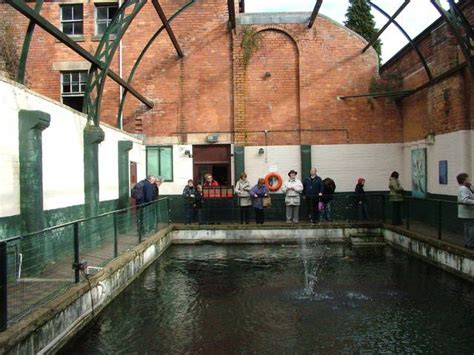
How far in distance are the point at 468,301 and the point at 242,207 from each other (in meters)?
8.41

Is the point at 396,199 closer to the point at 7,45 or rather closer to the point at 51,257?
the point at 51,257

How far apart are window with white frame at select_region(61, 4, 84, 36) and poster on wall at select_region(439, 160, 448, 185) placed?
42.3ft

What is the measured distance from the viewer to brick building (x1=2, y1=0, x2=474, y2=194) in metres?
17.5

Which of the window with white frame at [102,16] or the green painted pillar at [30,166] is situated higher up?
the window with white frame at [102,16]

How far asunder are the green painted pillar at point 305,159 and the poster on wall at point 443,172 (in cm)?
481

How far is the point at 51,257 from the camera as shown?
6.35m

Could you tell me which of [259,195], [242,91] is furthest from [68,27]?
[259,195]

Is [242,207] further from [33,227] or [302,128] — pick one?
[33,227]

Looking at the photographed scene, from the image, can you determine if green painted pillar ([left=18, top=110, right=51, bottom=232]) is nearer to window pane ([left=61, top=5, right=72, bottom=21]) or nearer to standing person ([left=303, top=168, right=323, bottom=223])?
standing person ([left=303, top=168, right=323, bottom=223])

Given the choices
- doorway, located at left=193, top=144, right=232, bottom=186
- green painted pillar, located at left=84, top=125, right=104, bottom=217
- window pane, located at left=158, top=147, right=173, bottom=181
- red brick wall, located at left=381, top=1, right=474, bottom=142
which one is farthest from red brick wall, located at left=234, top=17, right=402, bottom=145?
green painted pillar, located at left=84, top=125, right=104, bottom=217

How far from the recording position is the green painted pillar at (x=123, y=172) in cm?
1360

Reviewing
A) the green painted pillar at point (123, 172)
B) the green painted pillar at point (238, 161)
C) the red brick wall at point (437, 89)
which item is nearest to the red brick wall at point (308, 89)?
the green painted pillar at point (238, 161)

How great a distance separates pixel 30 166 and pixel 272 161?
1068cm

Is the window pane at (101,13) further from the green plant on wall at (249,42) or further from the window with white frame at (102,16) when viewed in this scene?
the green plant on wall at (249,42)
